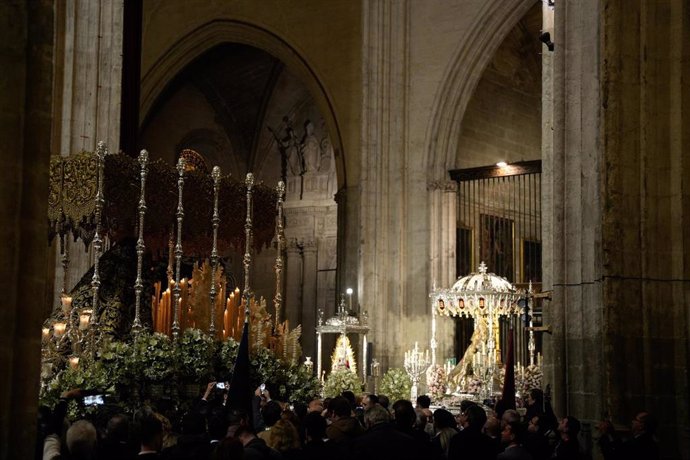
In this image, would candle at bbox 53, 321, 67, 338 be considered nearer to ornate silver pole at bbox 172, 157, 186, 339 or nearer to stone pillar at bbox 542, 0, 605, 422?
ornate silver pole at bbox 172, 157, 186, 339

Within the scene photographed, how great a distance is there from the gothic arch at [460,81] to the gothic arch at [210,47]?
3.42 metres

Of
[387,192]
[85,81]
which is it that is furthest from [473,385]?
[85,81]

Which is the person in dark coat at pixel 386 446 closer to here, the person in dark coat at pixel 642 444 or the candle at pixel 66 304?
the person in dark coat at pixel 642 444

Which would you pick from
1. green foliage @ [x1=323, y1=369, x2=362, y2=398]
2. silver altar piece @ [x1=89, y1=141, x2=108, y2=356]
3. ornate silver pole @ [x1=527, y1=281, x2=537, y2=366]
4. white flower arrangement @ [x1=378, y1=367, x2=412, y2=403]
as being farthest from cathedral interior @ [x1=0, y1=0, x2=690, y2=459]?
green foliage @ [x1=323, y1=369, x2=362, y2=398]

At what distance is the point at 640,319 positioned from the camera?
10.5m

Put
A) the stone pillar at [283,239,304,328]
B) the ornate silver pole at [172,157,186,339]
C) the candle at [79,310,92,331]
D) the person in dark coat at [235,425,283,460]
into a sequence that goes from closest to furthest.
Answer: the person in dark coat at [235,425,283,460] < the candle at [79,310,92,331] < the ornate silver pole at [172,157,186,339] < the stone pillar at [283,239,304,328]

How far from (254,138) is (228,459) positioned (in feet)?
87.3

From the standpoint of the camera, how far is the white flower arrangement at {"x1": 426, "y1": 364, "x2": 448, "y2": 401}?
20875 millimetres

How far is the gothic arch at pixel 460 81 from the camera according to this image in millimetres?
24266

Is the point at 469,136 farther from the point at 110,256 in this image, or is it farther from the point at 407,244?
the point at 110,256

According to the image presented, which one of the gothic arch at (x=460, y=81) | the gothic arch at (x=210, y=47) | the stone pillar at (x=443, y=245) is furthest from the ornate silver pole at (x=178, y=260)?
the gothic arch at (x=210, y=47)

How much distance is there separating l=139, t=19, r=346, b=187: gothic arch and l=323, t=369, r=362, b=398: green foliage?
8.78 m

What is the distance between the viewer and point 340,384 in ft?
63.8

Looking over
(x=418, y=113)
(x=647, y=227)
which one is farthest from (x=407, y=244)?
(x=647, y=227)
